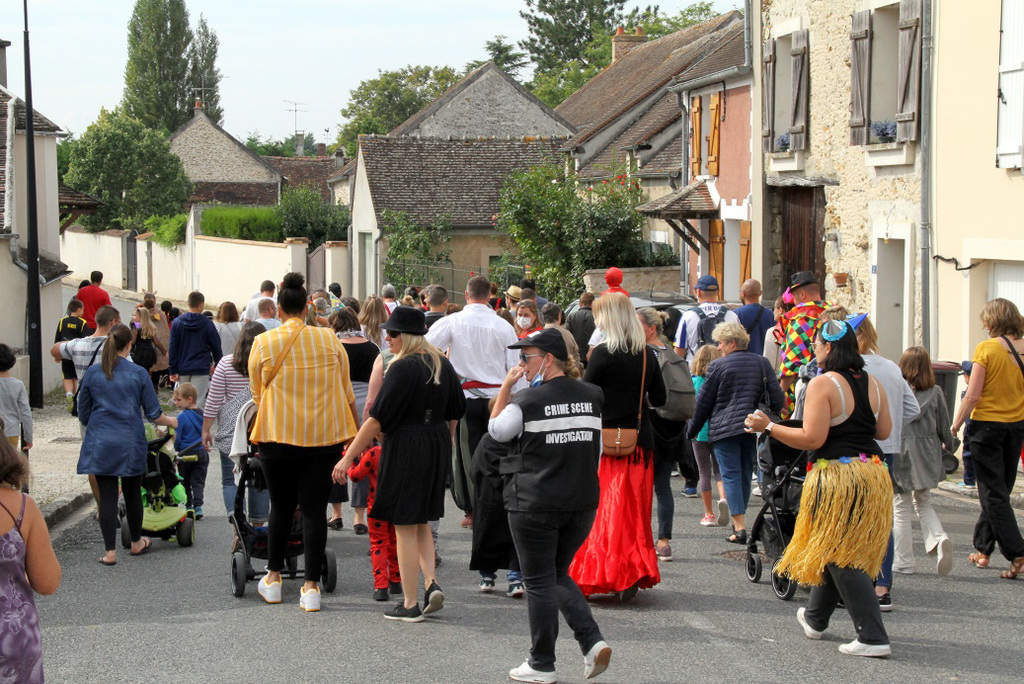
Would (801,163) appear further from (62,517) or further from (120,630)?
(120,630)

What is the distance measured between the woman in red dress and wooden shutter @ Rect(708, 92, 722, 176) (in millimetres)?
15092

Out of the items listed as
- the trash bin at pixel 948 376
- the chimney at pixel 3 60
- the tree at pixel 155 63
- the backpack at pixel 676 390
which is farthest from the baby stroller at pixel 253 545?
the tree at pixel 155 63

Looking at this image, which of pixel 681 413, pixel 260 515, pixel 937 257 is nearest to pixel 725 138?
pixel 937 257

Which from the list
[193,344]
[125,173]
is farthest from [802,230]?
[125,173]

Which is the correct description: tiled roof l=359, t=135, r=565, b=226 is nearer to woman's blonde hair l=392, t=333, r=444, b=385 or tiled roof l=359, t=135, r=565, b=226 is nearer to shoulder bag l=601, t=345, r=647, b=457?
shoulder bag l=601, t=345, r=647, b=457

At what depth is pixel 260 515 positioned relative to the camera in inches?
320

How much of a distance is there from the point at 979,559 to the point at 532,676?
4136 millimetres

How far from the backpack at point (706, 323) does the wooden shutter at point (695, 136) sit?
39.8 ft

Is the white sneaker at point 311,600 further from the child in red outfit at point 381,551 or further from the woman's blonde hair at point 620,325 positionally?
the woman's blonde hair at point 620,325

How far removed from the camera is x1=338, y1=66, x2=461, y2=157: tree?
79.2m

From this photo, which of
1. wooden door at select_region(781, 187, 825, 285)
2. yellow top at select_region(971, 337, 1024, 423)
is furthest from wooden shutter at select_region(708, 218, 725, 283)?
yellow top at select_region(971, 337, 1024, 423)

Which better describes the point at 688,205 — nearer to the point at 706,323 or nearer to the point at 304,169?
the point at 706,323

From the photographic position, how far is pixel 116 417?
866 cm

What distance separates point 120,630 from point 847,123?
42.1ft
